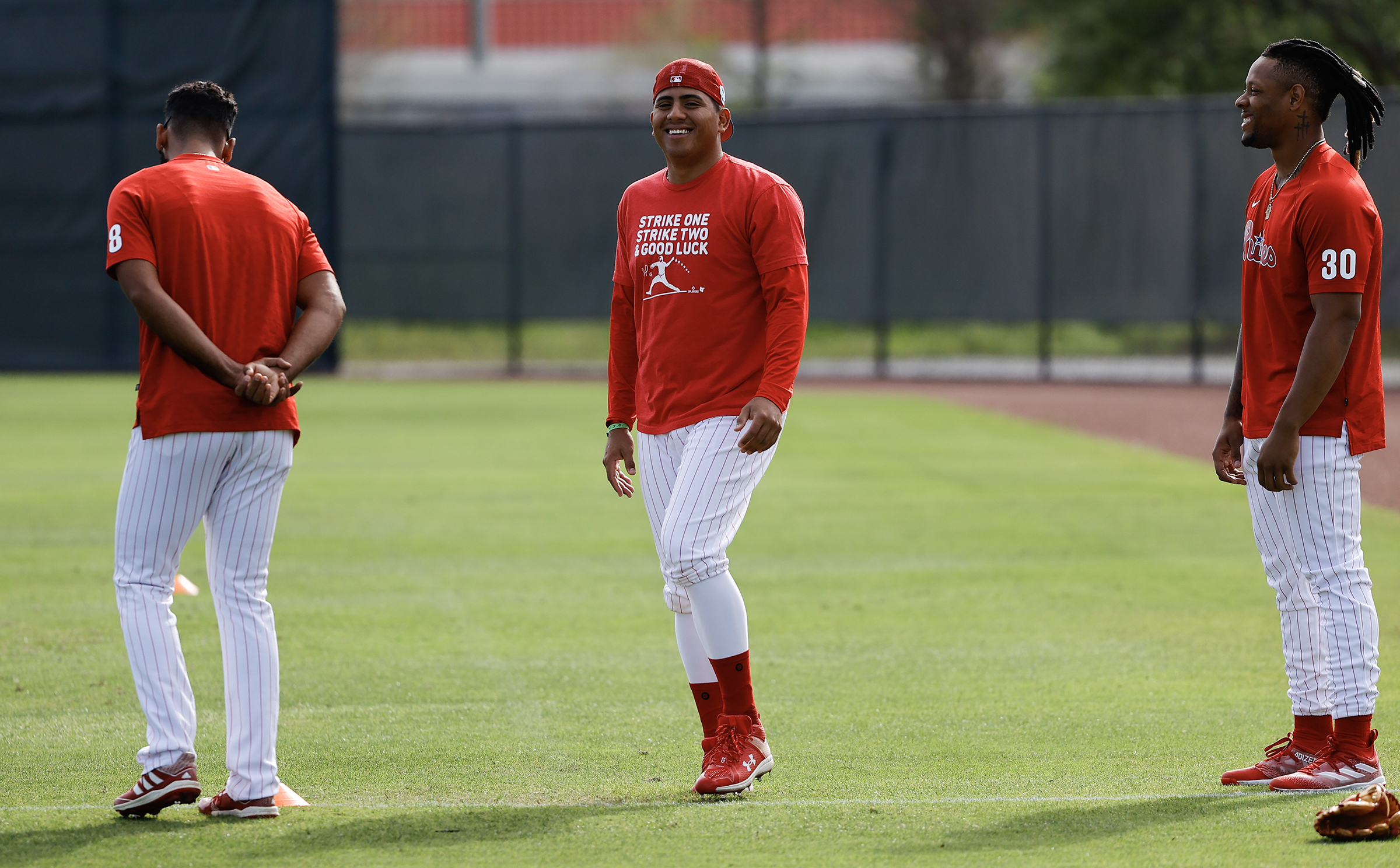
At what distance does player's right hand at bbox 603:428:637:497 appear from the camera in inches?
188

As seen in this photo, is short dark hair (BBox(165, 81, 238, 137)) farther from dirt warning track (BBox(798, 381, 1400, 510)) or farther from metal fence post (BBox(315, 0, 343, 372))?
metal fence post (BBox(315, 0, 343, 372))

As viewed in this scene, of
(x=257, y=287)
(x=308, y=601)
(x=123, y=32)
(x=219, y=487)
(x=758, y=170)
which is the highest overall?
(x=123, y=32)

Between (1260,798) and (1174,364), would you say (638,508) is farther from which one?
(1174,364)

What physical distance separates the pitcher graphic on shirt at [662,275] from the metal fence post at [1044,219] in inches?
681

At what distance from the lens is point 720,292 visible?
4.32 m

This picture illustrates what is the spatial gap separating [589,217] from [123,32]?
22.7ft

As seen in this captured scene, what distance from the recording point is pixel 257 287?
4.04 m

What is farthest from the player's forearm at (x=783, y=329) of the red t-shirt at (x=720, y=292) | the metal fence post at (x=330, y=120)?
the metal fence post at (x=330, y=120)

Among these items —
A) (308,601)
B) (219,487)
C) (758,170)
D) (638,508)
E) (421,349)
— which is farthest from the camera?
(421,349)

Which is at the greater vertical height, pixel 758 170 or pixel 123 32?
pixel 123 32

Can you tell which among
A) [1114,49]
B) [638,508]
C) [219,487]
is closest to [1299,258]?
[219,487]

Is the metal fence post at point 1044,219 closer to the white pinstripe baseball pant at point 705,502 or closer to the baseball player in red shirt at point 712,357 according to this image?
the baseball player in red shirt at point 712,357

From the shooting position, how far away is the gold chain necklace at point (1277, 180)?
4.13m

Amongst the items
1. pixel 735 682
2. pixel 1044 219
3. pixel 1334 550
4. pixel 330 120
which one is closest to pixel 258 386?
pixel 735 682
